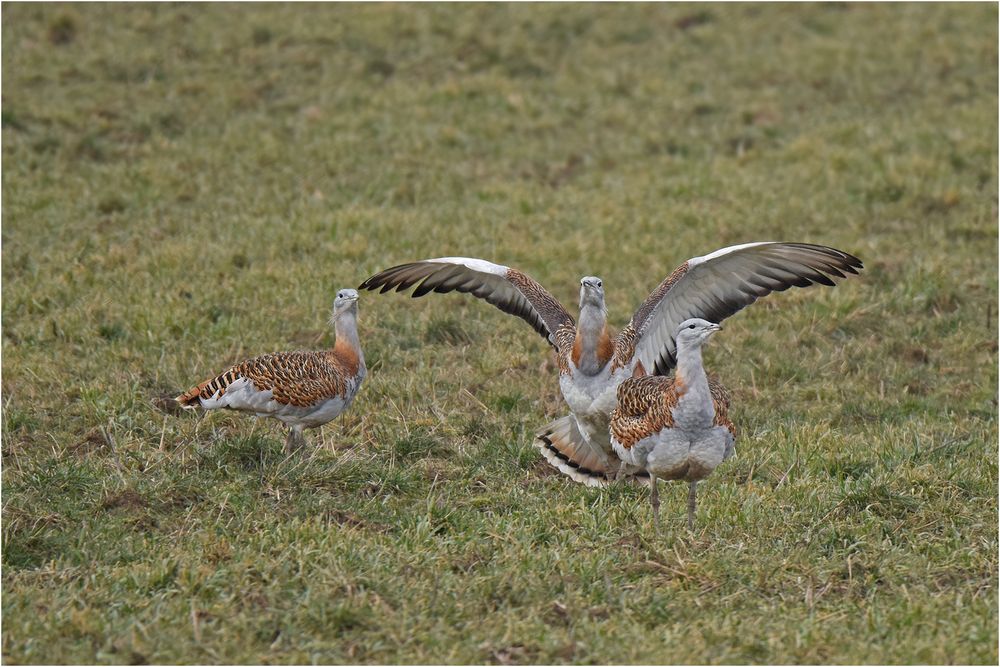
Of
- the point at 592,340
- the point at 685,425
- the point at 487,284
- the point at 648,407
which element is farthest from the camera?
the point at 487,284

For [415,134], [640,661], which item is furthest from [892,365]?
[415,134]

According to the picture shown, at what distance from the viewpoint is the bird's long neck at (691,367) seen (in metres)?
7.03

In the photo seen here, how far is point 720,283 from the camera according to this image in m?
8.46

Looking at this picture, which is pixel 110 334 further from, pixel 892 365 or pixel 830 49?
pixel 830 49

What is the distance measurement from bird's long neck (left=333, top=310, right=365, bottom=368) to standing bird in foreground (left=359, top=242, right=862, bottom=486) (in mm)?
288

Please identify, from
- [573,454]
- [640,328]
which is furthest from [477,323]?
[573,454]

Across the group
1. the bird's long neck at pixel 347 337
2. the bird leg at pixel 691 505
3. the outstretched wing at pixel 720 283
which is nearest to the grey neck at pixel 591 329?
the outstretched wing at pixel 720 283

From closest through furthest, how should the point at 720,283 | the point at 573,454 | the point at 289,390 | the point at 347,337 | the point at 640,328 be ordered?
the point at 289,390 → the point at 573,454 → the point at 640,328 → the point at 720,283 → the point at 347,337

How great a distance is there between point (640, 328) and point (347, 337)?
6.23 ft

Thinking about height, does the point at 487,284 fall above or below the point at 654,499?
above

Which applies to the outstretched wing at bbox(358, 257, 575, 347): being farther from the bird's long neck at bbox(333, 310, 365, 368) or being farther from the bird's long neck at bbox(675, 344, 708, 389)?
the bird's long neck at bbox(675, 344, 708, 389)

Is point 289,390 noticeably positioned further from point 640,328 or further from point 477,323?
point 477,323

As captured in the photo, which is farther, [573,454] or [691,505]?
[573,454]

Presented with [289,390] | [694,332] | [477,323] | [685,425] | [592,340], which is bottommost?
[477,323]
